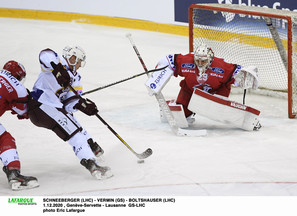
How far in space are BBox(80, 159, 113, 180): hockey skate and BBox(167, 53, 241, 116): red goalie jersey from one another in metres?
1.38

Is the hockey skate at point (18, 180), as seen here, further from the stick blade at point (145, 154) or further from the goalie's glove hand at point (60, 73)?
the stick blade at point (145, 154)

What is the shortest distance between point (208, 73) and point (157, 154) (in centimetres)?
86

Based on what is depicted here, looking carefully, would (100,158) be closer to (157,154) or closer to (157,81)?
(157,154)

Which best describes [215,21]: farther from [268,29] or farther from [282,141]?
[282,141]

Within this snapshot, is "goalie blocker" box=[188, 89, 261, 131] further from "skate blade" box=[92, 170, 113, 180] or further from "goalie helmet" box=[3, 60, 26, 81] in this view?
"goalie helmet" box=[3, 60, 26, 81]

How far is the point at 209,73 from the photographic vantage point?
5.36 meters

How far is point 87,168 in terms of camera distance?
169 inches

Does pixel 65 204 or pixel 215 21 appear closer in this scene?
pixel 65 204

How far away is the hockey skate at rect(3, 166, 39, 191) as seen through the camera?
4.14 metres

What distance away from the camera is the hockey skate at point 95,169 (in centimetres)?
428

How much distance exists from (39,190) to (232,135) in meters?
1.68

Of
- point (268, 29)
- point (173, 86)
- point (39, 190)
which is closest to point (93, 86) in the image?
point (173, 86)

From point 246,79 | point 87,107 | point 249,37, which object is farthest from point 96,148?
point 249,37

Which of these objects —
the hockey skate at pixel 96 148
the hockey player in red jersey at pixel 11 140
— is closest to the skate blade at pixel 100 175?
the hockey player in red jersey at pixel 11 140
